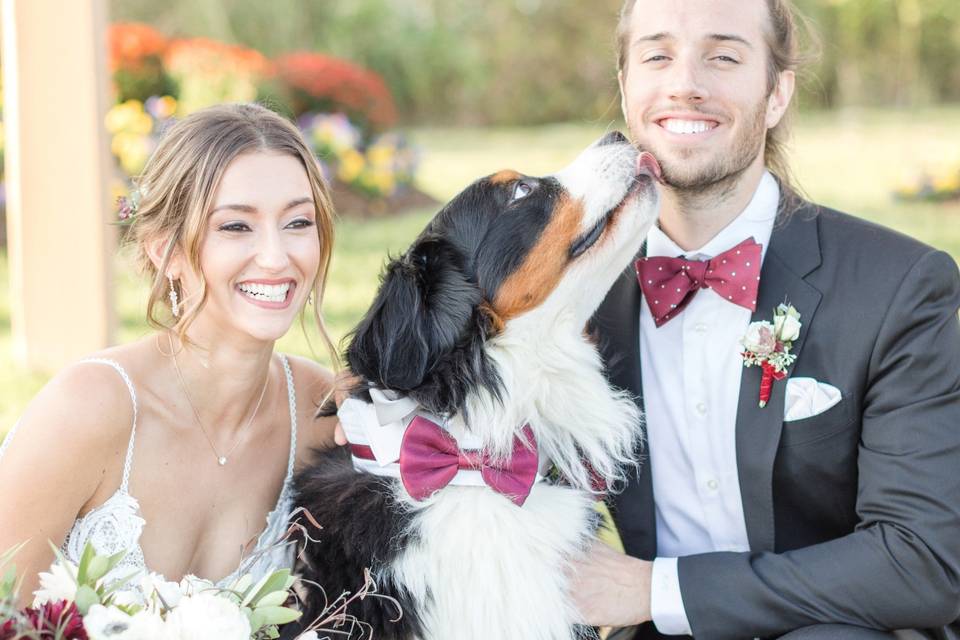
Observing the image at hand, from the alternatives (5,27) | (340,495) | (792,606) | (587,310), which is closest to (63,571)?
(340,495)

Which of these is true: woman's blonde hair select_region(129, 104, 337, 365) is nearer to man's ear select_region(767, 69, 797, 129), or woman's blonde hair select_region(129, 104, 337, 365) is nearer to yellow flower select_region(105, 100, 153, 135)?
man's ear select_region(767, 69, 797, 129)

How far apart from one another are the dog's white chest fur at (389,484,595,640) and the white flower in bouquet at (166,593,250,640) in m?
0.70

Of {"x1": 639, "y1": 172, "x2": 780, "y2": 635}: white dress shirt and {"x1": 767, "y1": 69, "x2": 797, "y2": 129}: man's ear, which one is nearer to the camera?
{"x1": 639, "y1": 172, "x2": 780, "y2": 635}: white dress shirt

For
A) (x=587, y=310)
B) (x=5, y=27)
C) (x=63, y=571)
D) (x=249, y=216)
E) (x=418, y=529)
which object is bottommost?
(x=418, y=529)

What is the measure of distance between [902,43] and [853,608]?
1319 centimetres

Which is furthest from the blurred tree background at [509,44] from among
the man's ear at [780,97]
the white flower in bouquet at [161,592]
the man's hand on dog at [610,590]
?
the white flower in bouquet at [161,592]

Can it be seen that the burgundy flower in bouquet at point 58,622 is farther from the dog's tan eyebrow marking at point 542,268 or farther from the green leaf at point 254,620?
the dog's tan eyebrow marking at point 542,268

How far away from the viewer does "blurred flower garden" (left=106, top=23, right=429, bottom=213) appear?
29.8 feet

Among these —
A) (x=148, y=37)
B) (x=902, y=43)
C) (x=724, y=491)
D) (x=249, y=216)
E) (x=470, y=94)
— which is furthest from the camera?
(x=470, y=94)

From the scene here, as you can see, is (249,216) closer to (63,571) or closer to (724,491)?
(63,571)

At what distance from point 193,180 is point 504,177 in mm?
777

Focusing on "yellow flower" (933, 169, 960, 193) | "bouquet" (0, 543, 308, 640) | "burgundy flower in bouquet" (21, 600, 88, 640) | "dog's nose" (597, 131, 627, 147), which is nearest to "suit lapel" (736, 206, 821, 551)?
"dog's nose" (597, 131, 627, 147)

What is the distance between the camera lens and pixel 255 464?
9.43ft

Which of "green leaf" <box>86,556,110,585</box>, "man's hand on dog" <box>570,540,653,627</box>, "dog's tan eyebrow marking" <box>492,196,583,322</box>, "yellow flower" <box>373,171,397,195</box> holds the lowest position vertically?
"yellow flower" <box>373,171,397,195</box>
